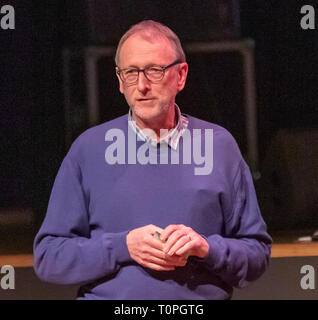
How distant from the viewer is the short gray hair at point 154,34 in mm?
1841

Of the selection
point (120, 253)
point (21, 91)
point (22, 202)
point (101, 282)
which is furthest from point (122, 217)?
point (21, 91)

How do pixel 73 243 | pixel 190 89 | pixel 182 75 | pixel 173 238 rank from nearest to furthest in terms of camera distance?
pixel 173 238 < pixel 73 243 < pixel 182 75 < pixel 190 89

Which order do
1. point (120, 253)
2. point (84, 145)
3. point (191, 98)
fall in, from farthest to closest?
point (191, 98), point (84, 145), point (120, 253)

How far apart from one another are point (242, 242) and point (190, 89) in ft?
2.04

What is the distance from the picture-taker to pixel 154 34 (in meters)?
Answer: 1.83

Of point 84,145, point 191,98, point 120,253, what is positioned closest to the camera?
point 120,253

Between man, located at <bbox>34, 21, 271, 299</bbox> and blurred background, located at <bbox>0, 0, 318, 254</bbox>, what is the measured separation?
21 centimetres

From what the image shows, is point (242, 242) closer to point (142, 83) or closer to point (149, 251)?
point (149, 251)

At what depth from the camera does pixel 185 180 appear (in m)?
1.80

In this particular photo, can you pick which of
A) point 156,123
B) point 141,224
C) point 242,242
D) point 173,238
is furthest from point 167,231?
point 156,123

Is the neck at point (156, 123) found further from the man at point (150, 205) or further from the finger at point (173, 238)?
the finger at point (173, 238)

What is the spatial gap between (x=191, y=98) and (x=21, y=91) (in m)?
0.66

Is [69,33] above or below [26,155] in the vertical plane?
above

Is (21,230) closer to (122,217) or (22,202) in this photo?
(22,202)
